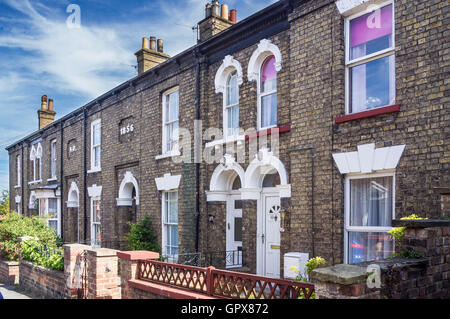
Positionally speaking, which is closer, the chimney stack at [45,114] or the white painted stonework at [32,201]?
the white painted stonework at [32,201]

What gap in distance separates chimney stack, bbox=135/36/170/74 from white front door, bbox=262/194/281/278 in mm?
8537

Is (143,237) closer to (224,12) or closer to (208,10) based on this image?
(208,10)

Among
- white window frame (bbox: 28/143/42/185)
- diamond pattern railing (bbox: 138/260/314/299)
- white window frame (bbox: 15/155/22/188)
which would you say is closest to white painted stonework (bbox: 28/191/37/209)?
white window frame (bbox: 28/143/42/185)

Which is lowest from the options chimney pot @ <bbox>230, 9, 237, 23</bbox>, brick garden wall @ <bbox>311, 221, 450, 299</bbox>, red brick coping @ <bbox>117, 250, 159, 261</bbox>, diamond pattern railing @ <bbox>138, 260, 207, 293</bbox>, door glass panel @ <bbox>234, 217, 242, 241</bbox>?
diamond pattern railing @ <bbox>138, 260, 207, 293</bbox>

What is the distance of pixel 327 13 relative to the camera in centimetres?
845

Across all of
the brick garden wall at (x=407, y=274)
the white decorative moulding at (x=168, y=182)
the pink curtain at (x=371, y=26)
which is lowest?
the brick garden wall at (x=407, y=274)

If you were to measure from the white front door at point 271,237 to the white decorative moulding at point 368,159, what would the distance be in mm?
2409

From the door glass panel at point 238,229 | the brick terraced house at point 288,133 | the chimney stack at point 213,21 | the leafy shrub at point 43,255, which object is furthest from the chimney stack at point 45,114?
the door glass panel at point 238,229

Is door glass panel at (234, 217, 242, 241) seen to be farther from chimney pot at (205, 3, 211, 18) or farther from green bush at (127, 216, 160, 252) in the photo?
chimney pot at (205, 3, 211, 18)

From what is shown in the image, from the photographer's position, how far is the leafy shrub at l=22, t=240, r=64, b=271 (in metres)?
11.0

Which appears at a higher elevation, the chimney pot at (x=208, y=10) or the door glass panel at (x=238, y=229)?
the chimney pot at (x=208, y=10)

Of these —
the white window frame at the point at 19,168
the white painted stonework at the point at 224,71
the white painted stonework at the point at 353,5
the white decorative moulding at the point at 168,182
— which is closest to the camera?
the white painted stonework at the point at 353,5

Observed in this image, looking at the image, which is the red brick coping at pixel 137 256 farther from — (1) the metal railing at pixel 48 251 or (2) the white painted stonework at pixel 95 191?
(2) the white painted stonework at pixel 95 191

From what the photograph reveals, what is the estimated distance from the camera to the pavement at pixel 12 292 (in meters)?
11.8
